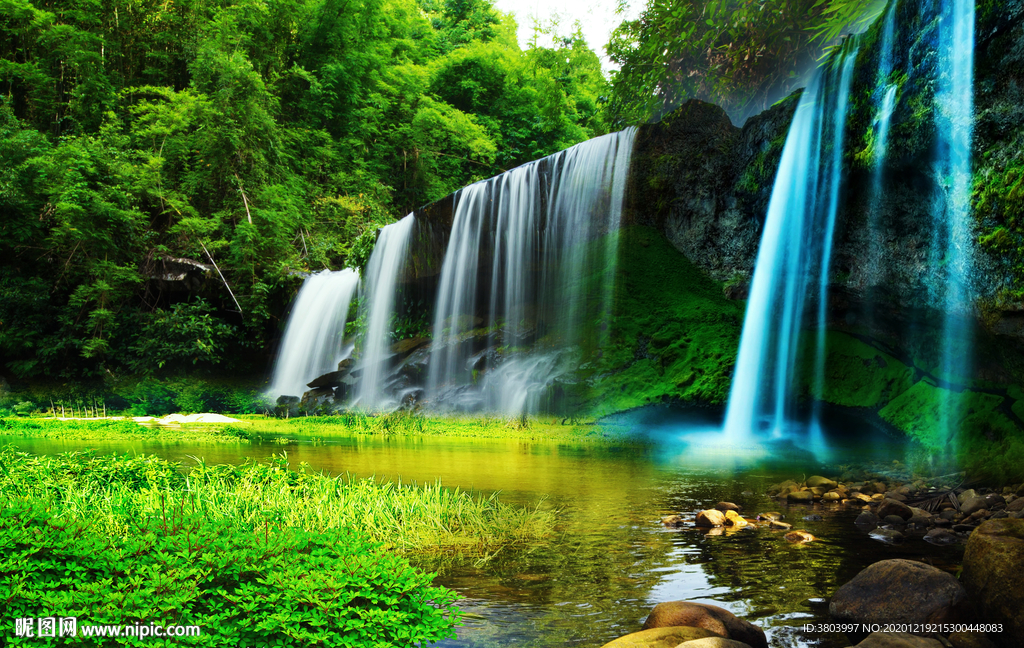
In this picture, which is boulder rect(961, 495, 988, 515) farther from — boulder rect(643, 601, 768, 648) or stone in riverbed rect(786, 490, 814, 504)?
boulder rect(643, 601, 768, 648)

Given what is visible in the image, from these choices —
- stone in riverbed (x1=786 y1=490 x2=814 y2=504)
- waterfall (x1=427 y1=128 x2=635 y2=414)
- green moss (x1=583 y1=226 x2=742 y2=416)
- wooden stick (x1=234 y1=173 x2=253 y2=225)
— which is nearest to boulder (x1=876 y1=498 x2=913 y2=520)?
stone in riverbed (x1=786 y1=490 x2=814 y2=504)

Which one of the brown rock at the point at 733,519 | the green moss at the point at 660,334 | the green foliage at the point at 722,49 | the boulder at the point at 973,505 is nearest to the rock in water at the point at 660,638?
the brown rock at the point at 733,519

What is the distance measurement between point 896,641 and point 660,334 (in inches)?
465

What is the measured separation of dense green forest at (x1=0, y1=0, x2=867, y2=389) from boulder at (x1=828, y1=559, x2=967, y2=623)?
42.0 feet

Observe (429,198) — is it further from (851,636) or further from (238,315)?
(851,636)

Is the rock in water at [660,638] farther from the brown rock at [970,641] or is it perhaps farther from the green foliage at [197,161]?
the green foliage at [197,161]

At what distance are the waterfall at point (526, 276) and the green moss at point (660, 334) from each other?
53 cm

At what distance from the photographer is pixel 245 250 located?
1916cm

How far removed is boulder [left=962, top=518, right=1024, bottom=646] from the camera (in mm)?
3066

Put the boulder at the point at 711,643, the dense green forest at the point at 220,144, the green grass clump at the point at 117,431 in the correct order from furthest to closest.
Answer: the dense green forest at the point at 220,144
the green grass clump at the point at 117,431
the boulder at the point at 711,643

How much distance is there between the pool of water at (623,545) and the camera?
3.43 metres

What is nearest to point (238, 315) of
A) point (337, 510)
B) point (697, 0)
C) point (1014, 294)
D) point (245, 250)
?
point (245, 250)

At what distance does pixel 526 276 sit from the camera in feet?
52.3

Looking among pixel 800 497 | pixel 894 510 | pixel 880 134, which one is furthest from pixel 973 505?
pixel 880 134
